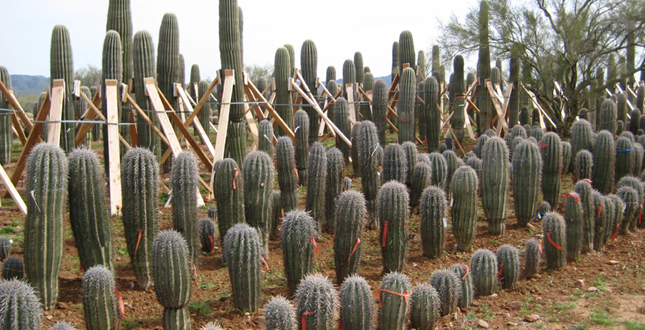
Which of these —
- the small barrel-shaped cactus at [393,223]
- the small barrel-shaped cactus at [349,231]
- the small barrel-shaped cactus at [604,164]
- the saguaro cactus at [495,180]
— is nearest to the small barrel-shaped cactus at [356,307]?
the small barrel-shaped cactus at [349,231]

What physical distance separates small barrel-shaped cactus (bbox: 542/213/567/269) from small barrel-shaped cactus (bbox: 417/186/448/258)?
1.30 m

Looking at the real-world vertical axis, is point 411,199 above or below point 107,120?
below

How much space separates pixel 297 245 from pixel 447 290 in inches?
62.8

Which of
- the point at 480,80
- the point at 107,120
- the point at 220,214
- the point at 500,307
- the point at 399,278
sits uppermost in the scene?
the point at 480,80

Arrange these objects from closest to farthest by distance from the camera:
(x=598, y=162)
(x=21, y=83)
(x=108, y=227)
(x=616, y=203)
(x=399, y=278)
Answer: (x=399, y=278)
(x=108, y=227)
(x=616, y=203)
(x=598, y=162)
(x=21, y=83)

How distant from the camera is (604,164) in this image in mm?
9633

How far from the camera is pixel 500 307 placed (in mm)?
5508

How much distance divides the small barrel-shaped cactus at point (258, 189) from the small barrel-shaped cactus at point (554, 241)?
11.8ft

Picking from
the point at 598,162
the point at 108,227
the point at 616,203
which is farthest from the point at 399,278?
the point at 598,162

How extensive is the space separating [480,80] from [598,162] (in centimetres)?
641

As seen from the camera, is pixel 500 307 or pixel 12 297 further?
pixel 500 307

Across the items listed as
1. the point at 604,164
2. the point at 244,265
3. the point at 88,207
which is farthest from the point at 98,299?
the point at 604,164

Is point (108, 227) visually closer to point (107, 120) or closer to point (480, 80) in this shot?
point (107, 120)

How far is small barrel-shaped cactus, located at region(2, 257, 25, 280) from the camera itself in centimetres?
503
